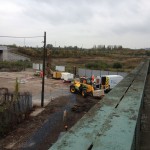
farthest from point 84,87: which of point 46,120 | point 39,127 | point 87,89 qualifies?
point 39,127

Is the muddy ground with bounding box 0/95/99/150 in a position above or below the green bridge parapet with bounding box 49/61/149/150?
below

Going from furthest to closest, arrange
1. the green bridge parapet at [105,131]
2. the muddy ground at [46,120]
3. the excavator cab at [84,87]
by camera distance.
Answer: the excavator cab at [84,87], the muddy ground at [46,120], the green bridge parapet at [105,131]

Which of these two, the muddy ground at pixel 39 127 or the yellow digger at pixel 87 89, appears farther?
the yellow digger at pixel 87 89

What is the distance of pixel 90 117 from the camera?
3174mm

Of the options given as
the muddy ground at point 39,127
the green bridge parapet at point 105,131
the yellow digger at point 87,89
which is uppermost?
the green bridge parapet at point 105,131

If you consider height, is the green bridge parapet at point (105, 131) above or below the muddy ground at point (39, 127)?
above

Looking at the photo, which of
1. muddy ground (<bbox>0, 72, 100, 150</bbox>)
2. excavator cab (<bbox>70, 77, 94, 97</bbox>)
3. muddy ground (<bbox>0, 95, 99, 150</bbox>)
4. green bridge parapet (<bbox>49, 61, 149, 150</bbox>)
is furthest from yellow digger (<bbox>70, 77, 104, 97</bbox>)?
green bridge parapet (<bbox>49, 61, 149, 150</bbox>)

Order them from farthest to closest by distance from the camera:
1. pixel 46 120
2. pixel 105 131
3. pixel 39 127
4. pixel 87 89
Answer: pixel 87 89 < pixel 46 120 < pixel 39 127 < pixel 105 131

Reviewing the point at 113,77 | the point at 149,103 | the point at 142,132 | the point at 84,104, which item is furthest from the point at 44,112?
the point at 142,132

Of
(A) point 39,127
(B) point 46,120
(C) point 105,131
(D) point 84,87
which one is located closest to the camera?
(C) point 105,131

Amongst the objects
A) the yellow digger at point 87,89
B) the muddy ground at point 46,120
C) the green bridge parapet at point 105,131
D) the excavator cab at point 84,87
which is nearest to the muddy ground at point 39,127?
the muddy ground at point 46,120

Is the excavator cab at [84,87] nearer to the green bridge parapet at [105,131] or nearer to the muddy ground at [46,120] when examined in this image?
the muddy ground at [46,120]

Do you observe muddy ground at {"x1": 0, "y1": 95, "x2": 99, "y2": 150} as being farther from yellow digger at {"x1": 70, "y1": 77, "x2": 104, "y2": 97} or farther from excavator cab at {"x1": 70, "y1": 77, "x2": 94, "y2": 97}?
excavator cab at {"x1": 70, "y1": 77, "x2": 94, "y2": 97}

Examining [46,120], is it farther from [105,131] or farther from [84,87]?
[105,131]
